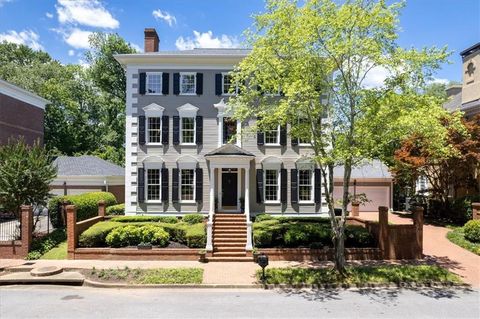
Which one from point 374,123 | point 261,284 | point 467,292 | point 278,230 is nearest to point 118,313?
point 261,284

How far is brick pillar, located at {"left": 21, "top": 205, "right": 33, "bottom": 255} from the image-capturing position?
17.2 m

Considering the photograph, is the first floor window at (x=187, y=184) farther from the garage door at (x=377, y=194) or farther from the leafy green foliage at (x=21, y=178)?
the garage door at (x=377, y=194)

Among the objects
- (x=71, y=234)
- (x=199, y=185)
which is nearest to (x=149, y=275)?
(x=71, y=234)

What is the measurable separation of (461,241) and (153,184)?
17501mm

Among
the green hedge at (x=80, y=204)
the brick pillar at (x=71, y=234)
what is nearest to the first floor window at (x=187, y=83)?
the green hedge at (x=80, y=204)

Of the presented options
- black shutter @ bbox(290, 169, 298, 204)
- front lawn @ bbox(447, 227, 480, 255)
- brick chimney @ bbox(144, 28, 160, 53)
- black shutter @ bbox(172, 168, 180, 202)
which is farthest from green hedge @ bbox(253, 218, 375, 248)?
brick chimney @ bbox(144, 28, 160, 53)

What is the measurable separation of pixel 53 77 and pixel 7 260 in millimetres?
39110

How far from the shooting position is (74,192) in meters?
29.8

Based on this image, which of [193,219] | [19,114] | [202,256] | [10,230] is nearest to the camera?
[202,256]

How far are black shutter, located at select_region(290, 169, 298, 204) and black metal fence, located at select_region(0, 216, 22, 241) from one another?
1477 cm

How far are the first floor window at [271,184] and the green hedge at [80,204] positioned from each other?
11.1 metres

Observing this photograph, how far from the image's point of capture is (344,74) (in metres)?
14.3

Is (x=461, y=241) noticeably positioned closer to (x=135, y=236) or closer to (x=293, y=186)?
(x=293, y=186)

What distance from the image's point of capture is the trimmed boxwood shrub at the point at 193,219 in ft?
71.0
